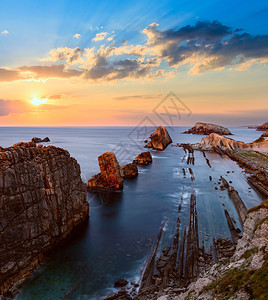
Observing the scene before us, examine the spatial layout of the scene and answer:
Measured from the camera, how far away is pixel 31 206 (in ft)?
73.0

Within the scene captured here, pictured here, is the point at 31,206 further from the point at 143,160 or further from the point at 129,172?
the point at 143,160

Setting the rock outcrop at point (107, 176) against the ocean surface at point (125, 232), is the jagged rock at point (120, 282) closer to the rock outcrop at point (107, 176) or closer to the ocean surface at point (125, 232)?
the ocean surface at point (125, 232)

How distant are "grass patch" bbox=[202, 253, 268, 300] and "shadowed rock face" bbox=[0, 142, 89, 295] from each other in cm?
1877

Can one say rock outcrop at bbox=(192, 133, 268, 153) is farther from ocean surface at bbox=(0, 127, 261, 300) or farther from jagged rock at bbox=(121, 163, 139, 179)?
jagged rock at bbox=(121, 163, 139, 179)

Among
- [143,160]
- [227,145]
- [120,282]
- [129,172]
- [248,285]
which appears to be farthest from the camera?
[227,145]

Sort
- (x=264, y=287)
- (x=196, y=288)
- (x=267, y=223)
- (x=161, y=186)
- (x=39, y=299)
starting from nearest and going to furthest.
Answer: (x=264, y=287) < (x=196, y=288) < (x=267, y=223) < (x=39, y=299) < (x=161, y=186)

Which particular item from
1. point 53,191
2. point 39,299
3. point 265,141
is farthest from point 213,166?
point 39,299

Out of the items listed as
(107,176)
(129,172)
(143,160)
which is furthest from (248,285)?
(143,160)

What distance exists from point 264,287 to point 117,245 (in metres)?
20.9

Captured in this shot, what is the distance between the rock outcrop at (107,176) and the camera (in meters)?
51.2

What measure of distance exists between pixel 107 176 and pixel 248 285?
42862 mm

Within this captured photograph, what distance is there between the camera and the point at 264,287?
1047cm

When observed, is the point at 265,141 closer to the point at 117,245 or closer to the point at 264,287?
the point at 117,245

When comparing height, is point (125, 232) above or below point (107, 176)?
below
